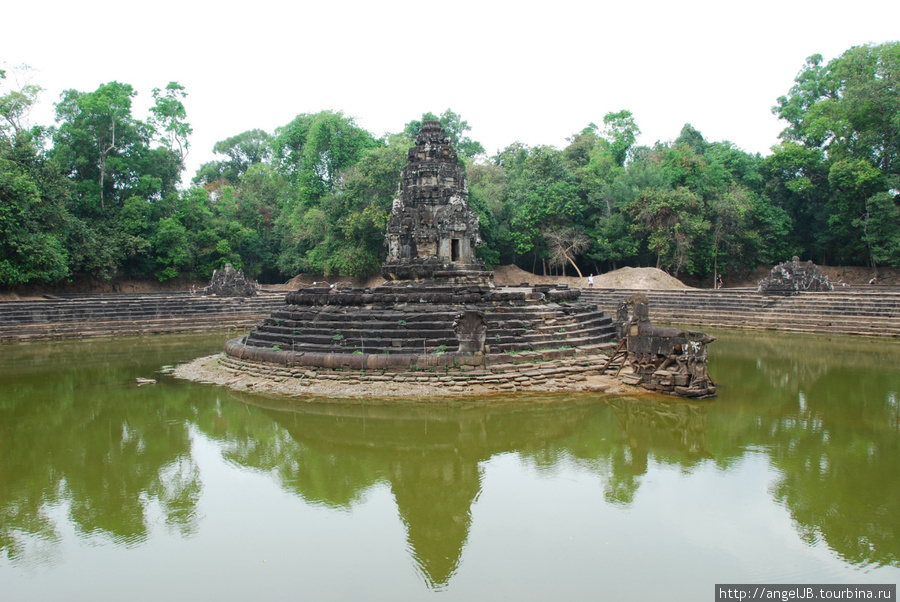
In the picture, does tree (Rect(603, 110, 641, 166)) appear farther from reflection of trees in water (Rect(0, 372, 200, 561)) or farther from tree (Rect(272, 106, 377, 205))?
reflection of trees in water (Rect(0, 372, 200, 561))

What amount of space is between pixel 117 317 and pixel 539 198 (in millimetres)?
20845

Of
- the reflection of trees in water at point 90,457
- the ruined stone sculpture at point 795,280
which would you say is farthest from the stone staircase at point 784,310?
the reflection of trees in water at point 90,457

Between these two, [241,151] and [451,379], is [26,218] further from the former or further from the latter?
[241,151]

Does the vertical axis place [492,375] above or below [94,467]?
above

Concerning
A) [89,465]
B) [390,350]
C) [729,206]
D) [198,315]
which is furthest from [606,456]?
[729,206]

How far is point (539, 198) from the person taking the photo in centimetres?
3147

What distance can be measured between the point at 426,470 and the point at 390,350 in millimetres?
4251

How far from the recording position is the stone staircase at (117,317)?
59.6 ft

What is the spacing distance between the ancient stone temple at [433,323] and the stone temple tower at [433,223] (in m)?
0.02

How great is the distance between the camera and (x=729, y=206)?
29.0 m

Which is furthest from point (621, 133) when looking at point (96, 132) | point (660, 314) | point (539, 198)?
point (96, 132)

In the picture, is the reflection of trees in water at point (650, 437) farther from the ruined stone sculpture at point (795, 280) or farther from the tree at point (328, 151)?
the tree at point (328, 151)

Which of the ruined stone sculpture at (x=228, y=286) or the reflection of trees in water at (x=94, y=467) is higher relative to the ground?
the ruined stone sculpture at (x=228, y=286)

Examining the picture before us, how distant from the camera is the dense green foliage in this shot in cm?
2733
